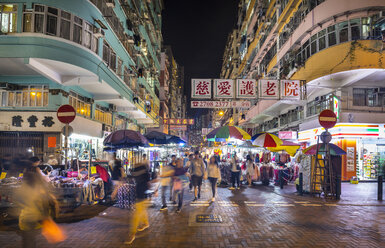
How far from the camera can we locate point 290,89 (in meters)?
15.2

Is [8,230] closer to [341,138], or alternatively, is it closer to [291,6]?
[341,138]

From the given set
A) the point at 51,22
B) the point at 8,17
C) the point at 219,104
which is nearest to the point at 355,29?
the point at 219,104

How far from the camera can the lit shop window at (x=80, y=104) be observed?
1643 cm

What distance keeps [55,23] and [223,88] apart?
8.71m

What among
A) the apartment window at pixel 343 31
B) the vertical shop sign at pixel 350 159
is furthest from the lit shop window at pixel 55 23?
the vertical shop sign at pixel 350 159

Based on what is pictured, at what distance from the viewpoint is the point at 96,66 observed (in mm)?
15461

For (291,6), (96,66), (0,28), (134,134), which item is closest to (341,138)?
(291,6)

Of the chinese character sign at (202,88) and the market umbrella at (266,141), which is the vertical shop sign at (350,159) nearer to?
the market umbrella at (266,141)

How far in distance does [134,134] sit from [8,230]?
6508 millimetres

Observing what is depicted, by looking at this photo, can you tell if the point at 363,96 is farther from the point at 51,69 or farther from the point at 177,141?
the point at 51,69

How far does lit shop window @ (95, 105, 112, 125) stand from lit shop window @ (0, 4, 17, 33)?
8.36 meters

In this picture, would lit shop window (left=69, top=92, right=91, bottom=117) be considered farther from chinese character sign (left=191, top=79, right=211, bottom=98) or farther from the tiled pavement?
the tiled pavement

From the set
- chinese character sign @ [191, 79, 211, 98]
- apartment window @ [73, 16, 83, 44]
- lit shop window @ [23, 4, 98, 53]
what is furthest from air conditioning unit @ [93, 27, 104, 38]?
chinese character sign @ [191, 79, 211, 98]

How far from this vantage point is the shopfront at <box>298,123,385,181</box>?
56.9 feet
